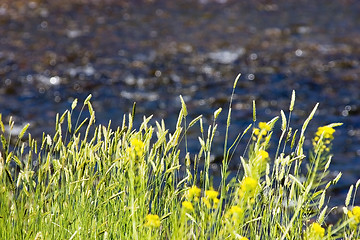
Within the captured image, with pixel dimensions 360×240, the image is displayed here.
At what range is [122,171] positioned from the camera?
3.26 metres

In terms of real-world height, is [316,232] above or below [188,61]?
above

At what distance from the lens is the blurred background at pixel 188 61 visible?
28.8 ft

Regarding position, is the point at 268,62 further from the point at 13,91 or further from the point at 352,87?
the point at 13,91

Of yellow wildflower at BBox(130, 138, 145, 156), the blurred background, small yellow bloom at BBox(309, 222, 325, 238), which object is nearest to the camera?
small yellow bloom at BBox(309, 222, 325, 238)

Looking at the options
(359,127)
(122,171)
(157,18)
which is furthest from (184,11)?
(122,171)

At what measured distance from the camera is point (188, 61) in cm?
1070

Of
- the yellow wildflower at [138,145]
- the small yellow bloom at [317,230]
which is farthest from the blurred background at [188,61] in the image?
the yellow wildflower at [138,145]

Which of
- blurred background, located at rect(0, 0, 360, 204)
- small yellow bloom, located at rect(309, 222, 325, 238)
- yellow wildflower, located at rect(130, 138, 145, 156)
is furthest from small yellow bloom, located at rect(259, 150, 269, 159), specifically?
blurred background, located at rect(0, 0, 360, 204)

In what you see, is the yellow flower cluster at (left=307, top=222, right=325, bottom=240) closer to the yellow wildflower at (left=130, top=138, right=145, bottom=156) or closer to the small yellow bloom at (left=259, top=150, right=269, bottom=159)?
the small yellow bloom at (left=259, top=150, right=269, bottom=159)

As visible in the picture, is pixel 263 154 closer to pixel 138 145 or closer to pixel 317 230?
pixel 317 230

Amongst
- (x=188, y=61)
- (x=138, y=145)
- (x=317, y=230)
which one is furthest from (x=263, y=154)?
(x=188, y=61)

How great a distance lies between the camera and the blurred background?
8.79 m

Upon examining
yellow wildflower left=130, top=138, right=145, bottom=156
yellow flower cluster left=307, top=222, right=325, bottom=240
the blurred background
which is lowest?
the blurred background

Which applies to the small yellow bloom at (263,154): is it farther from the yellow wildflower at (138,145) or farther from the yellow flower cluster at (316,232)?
the yellow wildflower at (138,145)
